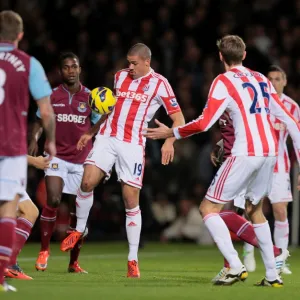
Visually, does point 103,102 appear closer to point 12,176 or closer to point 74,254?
point 74,254

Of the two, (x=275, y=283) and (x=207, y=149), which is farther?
(x=207, y=149)

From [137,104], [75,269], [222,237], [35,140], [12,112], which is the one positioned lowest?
[75,269]

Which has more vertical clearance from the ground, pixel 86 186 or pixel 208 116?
pixel 208 116

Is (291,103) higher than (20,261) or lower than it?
higher

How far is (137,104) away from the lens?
35.3 feet

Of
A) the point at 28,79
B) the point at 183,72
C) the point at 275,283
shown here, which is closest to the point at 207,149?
the point at 183,72

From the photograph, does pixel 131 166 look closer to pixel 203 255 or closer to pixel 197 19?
pixel 203 255

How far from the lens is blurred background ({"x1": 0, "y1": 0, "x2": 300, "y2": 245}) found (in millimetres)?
17953

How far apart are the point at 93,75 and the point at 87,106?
6.82 metres

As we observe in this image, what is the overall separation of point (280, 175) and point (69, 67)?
282 centimetres

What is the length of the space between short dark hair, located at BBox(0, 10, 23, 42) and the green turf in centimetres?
195

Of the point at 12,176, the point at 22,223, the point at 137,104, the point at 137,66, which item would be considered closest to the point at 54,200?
the point at 137,104

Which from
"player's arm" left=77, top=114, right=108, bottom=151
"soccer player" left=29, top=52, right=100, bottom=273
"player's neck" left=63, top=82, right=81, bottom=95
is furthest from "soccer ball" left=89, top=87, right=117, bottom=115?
"player's neck" left=63, top=82, right=81, bottom=95

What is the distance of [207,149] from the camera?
1828 cm
